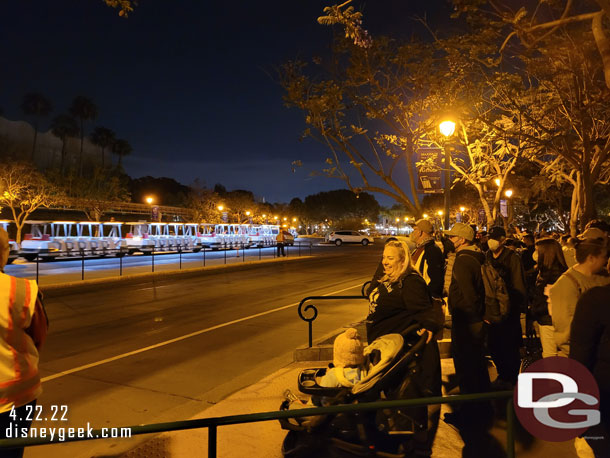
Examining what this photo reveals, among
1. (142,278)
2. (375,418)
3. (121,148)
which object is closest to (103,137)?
(121,148)

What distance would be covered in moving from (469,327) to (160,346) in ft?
17.4

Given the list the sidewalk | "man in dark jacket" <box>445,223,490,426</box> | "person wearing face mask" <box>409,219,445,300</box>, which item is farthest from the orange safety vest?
"person wearing face mask" <box>409,219,445,300</box>

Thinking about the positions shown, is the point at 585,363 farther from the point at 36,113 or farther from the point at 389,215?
the point at 389,215

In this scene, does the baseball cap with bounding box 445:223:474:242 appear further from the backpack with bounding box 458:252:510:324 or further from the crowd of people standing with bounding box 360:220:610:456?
the backpack with bounding box 458:252:510:324

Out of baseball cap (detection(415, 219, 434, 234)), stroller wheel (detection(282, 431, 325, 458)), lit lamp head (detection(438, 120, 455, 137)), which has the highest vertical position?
lit lamp head (detection(438, 120, 455, 137))

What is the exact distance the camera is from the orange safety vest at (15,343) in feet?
8.29

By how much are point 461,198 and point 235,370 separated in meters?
59.2

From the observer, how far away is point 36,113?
7244 cm

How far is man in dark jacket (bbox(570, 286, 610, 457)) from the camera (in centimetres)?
265

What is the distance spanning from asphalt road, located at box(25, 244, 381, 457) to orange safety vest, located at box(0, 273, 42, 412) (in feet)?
5.49

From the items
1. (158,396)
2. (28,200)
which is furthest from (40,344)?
(28,200)

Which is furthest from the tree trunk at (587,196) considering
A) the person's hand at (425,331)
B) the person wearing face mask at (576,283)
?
the person's hand at (425,331)

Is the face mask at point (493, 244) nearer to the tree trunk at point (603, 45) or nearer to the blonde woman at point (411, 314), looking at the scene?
the blonde woman at point (411, 314)

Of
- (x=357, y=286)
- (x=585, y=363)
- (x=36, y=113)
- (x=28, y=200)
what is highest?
(x=36, y=113)
